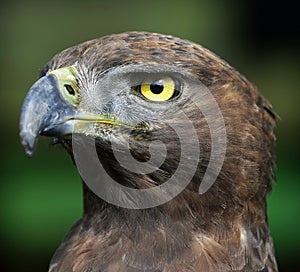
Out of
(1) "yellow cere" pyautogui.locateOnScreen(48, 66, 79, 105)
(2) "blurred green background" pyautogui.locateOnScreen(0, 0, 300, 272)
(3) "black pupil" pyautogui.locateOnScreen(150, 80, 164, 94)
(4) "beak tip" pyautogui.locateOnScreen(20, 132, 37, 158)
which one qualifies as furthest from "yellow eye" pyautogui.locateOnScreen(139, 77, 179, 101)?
(2) "blurred green background" pyautogui.locateOnScreen(0, 0, 300, 272)

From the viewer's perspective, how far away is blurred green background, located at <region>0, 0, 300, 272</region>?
458 centimetres

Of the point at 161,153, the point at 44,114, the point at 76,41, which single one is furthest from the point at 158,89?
the point at 76,41

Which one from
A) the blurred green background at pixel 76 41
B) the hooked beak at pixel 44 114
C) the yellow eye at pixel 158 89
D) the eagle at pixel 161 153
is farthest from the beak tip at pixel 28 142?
the blurred green background at pixel 76 41

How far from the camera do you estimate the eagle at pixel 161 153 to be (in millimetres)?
2328

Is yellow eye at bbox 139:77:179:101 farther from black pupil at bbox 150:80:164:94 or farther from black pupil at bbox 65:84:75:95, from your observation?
black pupil at bbox 65:84:75:95

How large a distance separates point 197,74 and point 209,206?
390 millimetres

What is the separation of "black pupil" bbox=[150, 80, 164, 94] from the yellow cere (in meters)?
0.21

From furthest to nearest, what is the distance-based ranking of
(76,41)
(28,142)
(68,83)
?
1. (76,41)
2. (68,83)
3. (28,142)

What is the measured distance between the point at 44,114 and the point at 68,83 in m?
0.17

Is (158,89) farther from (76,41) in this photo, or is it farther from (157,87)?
(76,41)

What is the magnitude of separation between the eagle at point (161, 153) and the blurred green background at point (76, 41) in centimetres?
196

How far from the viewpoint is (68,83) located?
2314 millimetres

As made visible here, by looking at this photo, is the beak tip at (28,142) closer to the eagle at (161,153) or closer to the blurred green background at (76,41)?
the eagle at (161,153)

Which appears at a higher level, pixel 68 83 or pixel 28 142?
pixel 68 83
